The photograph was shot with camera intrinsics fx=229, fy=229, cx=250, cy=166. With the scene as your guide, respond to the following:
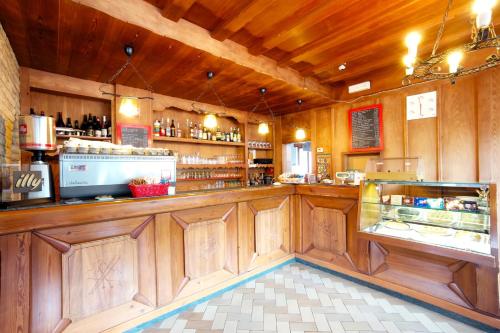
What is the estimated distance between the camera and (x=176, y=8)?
2225 millimetres

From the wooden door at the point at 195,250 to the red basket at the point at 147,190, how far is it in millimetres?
259

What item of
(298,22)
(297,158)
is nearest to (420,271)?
(298,22)

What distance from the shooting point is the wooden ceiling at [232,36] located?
7.10 ft

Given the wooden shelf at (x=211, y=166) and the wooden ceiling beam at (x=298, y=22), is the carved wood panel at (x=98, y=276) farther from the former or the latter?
the wooden ceiling beam at (x=298, y=22)

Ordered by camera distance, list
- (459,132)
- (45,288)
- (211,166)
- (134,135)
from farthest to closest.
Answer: (211,166) → (134,135) → (459,132) → (45,288)

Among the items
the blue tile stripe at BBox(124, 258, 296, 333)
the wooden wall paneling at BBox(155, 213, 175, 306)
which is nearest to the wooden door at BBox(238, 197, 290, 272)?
the blue tile stripe at BBox(124, 258, 296, 333)

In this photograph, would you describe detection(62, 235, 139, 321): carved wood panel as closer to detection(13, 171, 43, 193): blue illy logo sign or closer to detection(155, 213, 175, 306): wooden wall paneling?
detection(155, 213, 175, 306): wooden wall paneling

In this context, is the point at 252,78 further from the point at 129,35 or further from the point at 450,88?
the point at 450,88

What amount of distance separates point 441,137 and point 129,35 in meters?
4.45

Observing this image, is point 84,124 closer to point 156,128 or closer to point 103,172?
point 156,128

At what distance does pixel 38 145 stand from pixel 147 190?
906mm

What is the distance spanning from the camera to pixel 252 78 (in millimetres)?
3525

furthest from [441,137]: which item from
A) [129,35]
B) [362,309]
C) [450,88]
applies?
[129,35]

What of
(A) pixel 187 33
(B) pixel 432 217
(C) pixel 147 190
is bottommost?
(B) pixel 432 217
